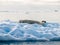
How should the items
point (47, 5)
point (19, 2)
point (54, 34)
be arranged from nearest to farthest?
point (54, 34) < point (19, 2) < point (47, 5)

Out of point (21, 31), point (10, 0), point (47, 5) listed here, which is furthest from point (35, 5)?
point (21, 31)

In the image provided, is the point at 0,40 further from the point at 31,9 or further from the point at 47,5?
the point at 47,5

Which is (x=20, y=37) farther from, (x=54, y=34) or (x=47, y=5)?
(x=47, y=5)

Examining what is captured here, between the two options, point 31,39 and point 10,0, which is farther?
point 10,0

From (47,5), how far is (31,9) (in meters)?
0.53

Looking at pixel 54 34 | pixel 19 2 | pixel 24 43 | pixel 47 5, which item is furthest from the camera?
pixel 47 5

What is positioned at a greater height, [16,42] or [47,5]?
[16,42]

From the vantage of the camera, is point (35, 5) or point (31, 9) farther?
point (35, 5)

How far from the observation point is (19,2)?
417 cm

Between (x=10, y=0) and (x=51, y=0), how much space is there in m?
1.13

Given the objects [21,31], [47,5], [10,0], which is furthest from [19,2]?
[21,31]

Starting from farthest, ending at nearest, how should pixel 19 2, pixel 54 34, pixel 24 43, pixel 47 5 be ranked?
pixel 47 5
pixel 19 2
pixel 54 34
pixel 24 43

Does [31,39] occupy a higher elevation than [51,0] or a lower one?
higher

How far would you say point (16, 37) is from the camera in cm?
142
